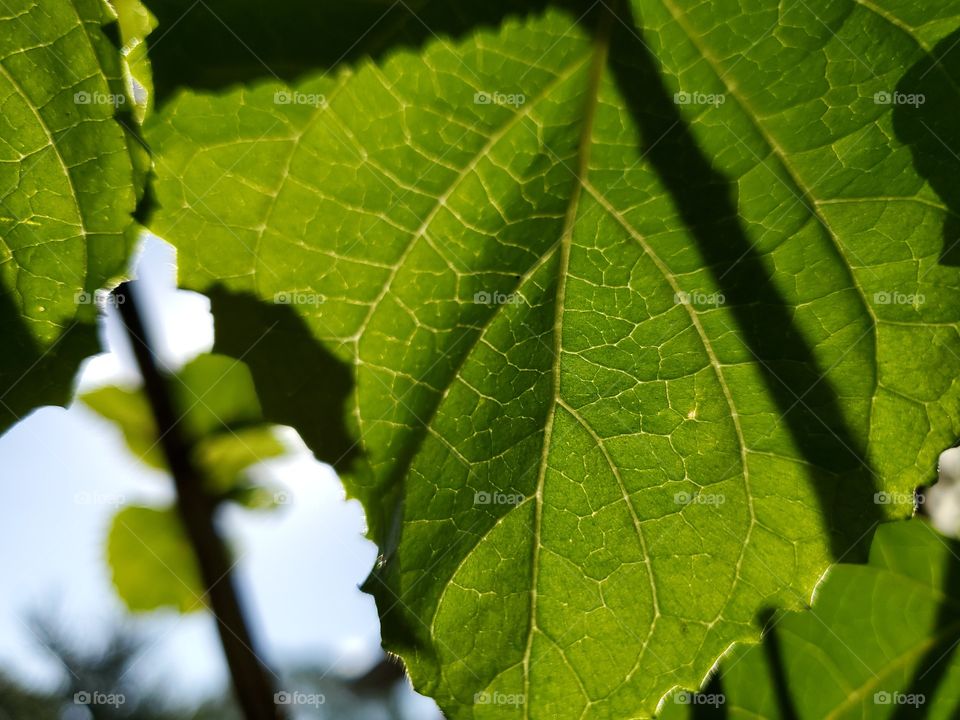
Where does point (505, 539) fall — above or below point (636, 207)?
below

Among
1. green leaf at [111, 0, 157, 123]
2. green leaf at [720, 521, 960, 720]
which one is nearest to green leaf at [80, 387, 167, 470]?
green leaf at [111, 0, 157, 123]

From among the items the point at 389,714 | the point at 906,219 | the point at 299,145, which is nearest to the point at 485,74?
the point at 299,145

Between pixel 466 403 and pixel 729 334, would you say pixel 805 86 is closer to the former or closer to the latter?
pixel 729 334

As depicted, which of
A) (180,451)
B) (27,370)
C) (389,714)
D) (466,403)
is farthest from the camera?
(389,714)

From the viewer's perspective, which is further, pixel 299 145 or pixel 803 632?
pixel 803 632

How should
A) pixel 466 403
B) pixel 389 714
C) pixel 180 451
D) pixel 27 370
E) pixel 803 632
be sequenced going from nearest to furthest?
1. pixel 27 370
2. pixel 466 403
3. pixel 180 451
4. pixel 803 632
5. pixel 389 714
